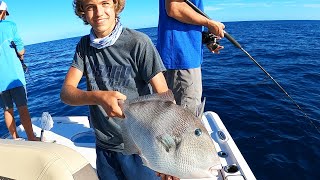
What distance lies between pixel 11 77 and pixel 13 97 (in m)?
0.33

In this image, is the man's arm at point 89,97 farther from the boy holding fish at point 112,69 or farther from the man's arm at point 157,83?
the man's arm at point 157,83

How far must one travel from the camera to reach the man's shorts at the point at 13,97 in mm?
4734

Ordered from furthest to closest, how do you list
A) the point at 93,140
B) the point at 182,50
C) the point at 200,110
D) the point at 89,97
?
the point at 93,140 → the point at 182,50 → the point at 89,97 → the point at 200,110

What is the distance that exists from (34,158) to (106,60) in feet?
2.93

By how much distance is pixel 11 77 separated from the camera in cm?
465

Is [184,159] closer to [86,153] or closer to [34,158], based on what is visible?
[34,158]

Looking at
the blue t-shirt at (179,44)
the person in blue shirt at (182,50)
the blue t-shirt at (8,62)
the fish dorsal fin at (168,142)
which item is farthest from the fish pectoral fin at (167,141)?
the blue t-shirt at (8,62)

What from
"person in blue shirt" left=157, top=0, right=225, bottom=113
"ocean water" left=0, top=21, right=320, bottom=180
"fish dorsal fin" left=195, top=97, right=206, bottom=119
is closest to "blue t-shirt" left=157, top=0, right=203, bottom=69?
"person in blue shirt" left=157, top=0, right=225, bottom=113

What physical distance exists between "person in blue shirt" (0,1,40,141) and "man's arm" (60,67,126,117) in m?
2.69

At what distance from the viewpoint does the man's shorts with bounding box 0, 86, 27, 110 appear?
4734mm

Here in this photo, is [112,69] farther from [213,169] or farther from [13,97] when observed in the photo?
[13,97]

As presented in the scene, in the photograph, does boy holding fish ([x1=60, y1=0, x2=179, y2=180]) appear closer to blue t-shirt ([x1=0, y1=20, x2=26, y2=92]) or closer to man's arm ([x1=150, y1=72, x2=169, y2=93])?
man's arm ([x1=150, y1=72, x2=169, y2=93])

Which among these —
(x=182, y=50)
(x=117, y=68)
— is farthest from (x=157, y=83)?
(x=182, y=50)

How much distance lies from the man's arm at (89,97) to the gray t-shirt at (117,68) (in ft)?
0.38
